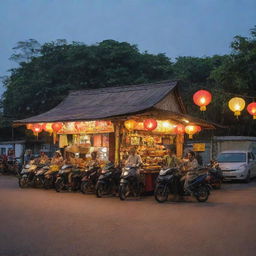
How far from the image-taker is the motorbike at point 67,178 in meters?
14.8

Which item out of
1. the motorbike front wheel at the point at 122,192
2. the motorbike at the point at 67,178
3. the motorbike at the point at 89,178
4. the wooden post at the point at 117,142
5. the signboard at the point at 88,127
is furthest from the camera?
the signboard at the point at 88,127

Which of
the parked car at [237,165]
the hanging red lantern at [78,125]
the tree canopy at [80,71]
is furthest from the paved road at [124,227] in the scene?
the tree canopy at [80,71]

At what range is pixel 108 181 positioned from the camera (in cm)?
1345

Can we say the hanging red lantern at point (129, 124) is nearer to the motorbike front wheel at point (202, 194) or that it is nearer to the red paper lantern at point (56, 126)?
the red paper lantern at point (56, 126)

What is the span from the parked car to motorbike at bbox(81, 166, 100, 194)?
7.02 metres

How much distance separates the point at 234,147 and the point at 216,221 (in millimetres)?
15599

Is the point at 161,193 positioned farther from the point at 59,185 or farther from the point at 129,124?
the point at 59,185

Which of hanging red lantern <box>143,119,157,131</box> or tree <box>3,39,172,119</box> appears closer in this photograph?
hanging red lantern <box>143,119,157,131</box>

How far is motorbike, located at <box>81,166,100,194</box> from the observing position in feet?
46.0

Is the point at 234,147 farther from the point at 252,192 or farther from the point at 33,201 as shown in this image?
the point at 33,201

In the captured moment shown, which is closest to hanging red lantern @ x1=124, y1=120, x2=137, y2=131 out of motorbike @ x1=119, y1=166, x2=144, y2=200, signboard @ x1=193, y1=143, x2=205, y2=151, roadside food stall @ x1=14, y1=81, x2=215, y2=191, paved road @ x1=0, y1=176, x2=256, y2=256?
roadside food stall @ x1=14, y1=81, x2=215, y2=191

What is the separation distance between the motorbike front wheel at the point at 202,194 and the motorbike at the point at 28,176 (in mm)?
7307

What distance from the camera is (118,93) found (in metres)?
19.2

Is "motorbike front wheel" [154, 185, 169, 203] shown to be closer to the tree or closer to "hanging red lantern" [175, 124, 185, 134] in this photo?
"hanging red lantern" [175, 124, 185, 134]
